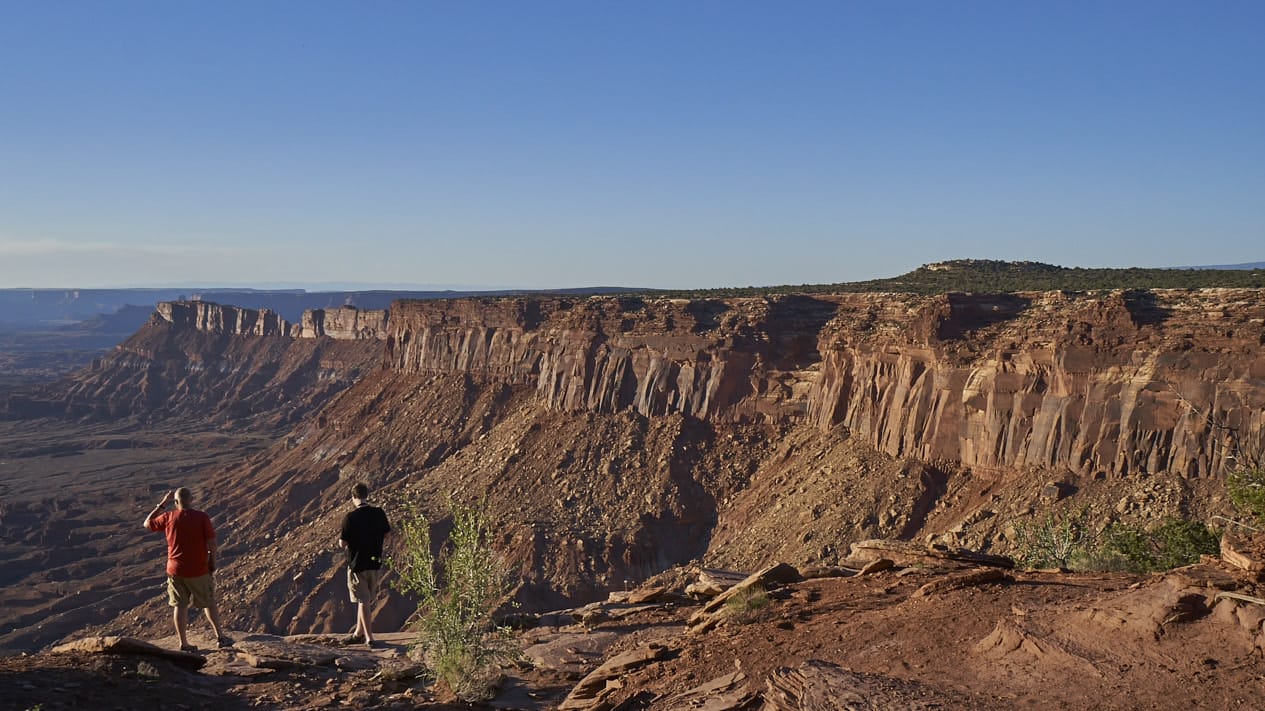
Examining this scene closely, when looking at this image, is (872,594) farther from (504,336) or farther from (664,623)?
(504,336)

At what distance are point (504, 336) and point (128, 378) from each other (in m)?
103

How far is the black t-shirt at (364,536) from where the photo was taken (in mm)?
13156

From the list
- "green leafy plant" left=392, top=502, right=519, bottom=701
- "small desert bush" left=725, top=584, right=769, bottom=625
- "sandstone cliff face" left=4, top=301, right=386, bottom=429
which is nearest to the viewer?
"green leafy plant" left=392, top=502, right=519, bottom=701

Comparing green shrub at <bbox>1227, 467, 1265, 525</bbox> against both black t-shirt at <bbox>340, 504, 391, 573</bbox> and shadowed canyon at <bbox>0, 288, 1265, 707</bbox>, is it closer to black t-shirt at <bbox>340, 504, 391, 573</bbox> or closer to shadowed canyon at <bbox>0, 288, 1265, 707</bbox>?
shadowed canyon at <bbox>0, 288, 1265, 707</bbox>

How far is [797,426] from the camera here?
1848 inches

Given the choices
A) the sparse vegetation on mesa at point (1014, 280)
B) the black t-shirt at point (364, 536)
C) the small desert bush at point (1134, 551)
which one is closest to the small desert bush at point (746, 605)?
the black t-shirt at point (364, 536)

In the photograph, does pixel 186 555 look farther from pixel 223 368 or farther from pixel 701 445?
pixel 223 368

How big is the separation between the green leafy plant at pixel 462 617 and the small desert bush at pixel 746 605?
3152mm

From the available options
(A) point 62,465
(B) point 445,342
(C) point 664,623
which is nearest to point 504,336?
(B) point 445,342

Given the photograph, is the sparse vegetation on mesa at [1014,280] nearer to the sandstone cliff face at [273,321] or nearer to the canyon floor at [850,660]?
the canyon floor at [850,660]

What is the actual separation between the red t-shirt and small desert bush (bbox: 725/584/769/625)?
7.40m

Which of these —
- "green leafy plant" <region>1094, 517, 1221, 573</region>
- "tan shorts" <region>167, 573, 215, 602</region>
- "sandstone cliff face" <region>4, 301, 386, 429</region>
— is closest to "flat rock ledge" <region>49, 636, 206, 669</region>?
"tan shorts" <region>167, 573, 215, 602</region>

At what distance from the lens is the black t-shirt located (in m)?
13.2

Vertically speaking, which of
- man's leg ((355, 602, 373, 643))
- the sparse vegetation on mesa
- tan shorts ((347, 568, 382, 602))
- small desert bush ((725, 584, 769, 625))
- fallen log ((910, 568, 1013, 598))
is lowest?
man's leg ((355, 602, 373, 643))
